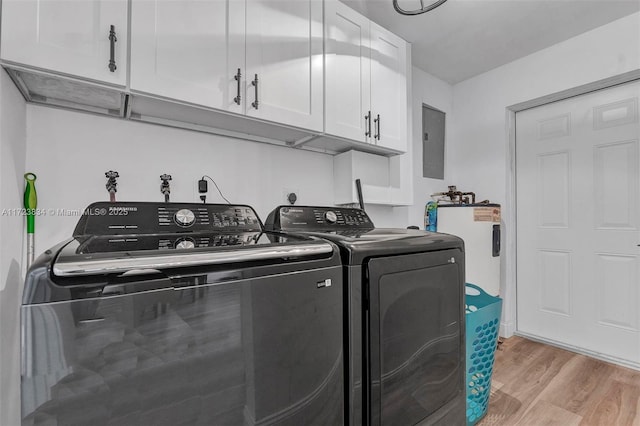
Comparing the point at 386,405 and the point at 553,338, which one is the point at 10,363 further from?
the point at 553,338

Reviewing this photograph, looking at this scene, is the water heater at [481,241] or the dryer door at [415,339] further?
the water heater at [481,241]

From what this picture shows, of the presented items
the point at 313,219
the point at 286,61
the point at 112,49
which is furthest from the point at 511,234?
the point at 112,49

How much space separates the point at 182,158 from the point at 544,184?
306 cm

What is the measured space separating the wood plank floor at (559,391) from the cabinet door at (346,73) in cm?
192

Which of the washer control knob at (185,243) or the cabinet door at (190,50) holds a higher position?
the cabinet door at (190,50)

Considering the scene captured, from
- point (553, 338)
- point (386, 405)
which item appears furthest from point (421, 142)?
point (386, 405)

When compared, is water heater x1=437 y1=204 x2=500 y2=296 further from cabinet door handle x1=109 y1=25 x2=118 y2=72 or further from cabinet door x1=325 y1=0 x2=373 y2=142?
cabinet door handle x1=109 y1=25 x2=118 y2=72

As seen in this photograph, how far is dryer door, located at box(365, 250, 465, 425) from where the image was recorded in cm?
98

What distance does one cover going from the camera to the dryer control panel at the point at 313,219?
1.41 meters

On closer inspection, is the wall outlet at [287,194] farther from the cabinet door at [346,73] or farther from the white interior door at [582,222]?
the white interior door at [582,222]

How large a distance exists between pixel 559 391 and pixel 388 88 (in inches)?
93.3

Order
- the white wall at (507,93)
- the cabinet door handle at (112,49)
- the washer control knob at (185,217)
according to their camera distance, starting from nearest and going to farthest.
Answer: the cabinet door handle at (112,49) < the washer control knob at (185,217) < the white wall at (507,93)

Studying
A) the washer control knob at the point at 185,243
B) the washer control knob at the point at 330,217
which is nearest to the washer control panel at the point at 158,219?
the washer control knob at the point at 185,243

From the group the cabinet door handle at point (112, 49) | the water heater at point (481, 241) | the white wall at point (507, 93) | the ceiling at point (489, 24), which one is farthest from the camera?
the water heater at point (481, 241)
